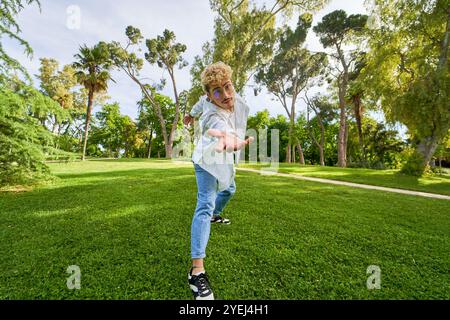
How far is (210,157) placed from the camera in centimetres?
190

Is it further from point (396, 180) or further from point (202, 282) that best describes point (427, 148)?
point (202, 282)

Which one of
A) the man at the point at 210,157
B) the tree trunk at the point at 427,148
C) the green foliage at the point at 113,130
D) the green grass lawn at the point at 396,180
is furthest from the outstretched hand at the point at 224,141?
the green foliage at the point at 113,130

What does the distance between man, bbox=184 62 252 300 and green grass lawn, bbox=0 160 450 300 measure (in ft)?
0.78

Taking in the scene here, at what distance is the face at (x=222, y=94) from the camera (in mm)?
2027

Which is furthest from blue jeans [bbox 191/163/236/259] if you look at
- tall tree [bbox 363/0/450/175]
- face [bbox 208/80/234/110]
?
tall tree [bbox 363/0/450/175]

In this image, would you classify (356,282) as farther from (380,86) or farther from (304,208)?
(380,86)

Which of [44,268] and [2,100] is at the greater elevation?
[2,100]

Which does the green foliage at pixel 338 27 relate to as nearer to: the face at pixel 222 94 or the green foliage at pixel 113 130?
the face at pixel 222 94

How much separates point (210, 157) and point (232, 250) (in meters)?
1.29

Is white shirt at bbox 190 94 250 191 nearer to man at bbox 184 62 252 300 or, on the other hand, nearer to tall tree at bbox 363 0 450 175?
man at bbox 184 62 252 300

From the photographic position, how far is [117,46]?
25.6 m
